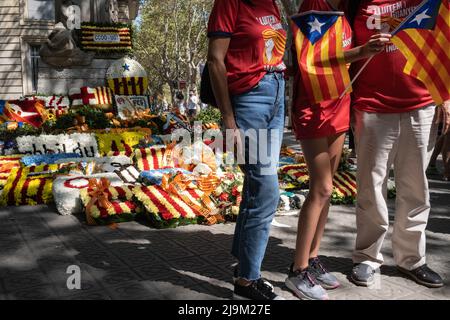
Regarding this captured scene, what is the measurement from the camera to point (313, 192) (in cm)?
323

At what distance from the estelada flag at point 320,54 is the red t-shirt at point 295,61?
0.11m

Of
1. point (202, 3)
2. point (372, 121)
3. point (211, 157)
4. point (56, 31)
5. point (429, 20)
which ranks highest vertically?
point (202, 3)

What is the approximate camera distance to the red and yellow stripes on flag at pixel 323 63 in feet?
9.98

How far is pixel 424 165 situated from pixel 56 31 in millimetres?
14551

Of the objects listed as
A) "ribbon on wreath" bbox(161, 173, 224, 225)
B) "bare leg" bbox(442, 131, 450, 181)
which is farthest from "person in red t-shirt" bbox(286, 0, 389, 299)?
"bare leg" bbox(442, 131, 450, 181)

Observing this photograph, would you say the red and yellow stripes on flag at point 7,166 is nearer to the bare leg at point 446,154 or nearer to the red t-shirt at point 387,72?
the red t-shirt at point 387,72

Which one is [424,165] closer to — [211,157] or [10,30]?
→ [211,157]

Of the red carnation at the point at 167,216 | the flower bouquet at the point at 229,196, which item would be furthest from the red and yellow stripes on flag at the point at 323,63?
the red carnation at the point at 167,216

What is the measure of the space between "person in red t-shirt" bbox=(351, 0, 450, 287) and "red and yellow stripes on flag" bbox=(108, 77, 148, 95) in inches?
523

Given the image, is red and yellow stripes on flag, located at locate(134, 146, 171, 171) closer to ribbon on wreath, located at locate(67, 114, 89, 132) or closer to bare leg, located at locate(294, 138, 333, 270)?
ribbon on wreath, located at locate(67, 114, 89, 132)

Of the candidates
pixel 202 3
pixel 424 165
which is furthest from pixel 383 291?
pixel 202 3

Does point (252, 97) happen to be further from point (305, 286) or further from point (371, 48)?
point (305, 286)

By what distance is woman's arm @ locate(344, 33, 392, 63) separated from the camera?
9.68 ft

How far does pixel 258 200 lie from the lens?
2977 mm
